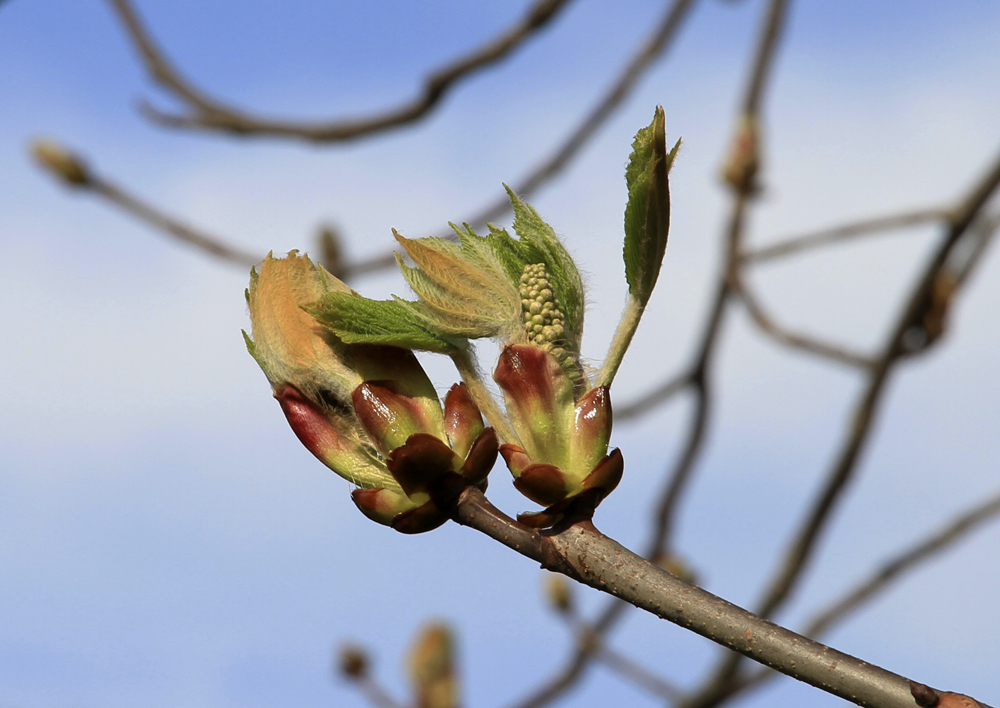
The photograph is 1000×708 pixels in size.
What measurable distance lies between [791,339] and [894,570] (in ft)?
2.04

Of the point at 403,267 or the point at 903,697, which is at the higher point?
the point at 403,267

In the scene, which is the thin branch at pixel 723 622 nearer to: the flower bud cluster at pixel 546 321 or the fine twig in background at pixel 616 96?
the flower bud cluster at pixel 546 321

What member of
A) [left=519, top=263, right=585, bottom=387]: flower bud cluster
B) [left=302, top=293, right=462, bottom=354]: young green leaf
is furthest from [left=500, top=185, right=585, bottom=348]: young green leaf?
[left=302, top=293, right=462, bottom=354]: young green leaf

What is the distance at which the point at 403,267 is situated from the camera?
1017 millimetres

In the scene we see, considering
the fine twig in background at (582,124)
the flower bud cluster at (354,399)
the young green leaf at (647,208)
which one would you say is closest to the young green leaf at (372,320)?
the flower bud cluster at (354,399)

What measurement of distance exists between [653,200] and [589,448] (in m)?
0.22

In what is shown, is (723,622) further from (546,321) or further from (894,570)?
(894,570)

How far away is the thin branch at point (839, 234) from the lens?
93.7 inches

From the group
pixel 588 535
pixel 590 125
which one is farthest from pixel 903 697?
pixel 590 125

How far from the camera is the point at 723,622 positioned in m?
0.81

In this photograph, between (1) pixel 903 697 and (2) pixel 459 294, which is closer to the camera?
(1) pixel 903 697

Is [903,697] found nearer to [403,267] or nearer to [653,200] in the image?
[653,200]

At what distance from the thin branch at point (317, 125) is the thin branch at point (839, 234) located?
717 mm

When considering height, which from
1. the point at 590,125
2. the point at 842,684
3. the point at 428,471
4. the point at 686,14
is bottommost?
the point at 842,684
